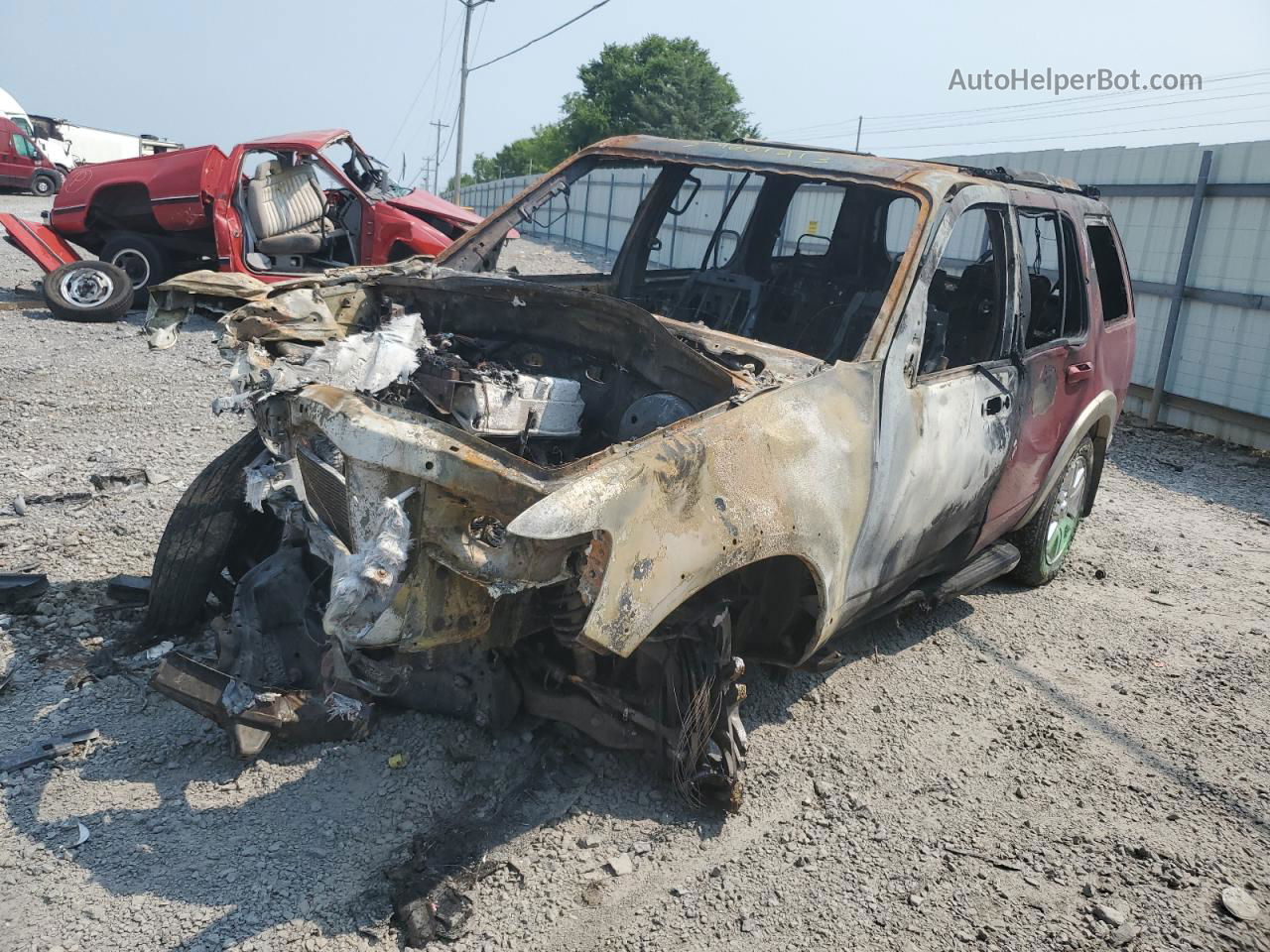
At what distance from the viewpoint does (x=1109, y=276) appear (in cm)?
479

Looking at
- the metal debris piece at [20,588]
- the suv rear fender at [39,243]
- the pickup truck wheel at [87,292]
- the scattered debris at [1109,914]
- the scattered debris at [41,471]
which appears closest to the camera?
the scattered debris at [1109,914]

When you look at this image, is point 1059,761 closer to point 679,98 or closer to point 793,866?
point 793,866

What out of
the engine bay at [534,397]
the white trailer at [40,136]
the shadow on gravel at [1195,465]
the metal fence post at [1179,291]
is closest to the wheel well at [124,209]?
the engine bay at [534,397]

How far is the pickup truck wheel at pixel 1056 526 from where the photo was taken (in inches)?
179

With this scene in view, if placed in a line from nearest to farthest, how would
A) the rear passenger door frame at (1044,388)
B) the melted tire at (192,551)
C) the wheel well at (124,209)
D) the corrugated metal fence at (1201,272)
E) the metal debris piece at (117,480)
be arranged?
the melted tire at (192,551) < the rear passenger door frame at (1044,388) < the metal debris piece at (117,480) < the corrugated metal fence at (1201,272) < the wheel well at (124,209)

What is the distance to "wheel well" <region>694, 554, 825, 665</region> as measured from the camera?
2.90 metres

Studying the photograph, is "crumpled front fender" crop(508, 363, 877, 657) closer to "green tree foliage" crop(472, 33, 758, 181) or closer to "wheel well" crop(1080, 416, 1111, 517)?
"wheel well" crop(1080, 416, 1111, 517)

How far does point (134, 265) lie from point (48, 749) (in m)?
8.15

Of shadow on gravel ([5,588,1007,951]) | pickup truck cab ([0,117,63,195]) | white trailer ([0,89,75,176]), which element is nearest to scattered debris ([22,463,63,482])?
shadow on gravel ([5,588,1007,951])

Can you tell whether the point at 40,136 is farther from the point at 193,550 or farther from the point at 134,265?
the point at 193,550

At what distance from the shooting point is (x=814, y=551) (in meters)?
2.76

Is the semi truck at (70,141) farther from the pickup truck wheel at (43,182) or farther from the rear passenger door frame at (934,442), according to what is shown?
the rear passenger door frame at (934,442)

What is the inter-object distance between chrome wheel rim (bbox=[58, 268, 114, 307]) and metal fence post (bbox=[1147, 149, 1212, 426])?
9839mm

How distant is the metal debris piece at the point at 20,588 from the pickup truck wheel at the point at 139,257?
668 cm
